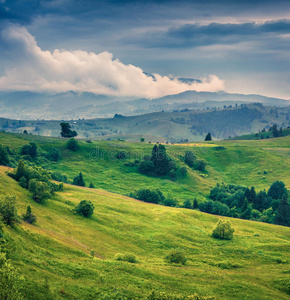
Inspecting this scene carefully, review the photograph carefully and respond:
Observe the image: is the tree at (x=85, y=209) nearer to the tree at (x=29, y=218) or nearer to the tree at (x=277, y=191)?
the tree at (x=29, y=218)

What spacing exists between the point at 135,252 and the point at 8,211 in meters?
27.4

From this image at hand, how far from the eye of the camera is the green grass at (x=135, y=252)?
4175 cm

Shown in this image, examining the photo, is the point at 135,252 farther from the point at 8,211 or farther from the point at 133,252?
the point at 8,211

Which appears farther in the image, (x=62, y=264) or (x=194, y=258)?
(x=194, y=258)

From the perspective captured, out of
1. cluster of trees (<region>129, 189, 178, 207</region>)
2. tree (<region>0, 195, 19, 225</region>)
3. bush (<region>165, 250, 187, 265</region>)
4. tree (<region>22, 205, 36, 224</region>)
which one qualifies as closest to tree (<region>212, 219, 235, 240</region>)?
bush (<region>165, 250, 187, 265</region>)

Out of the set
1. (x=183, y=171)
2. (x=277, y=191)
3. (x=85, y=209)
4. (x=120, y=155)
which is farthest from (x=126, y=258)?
(x=120, y=155)

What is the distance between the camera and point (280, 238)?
85.2 metres

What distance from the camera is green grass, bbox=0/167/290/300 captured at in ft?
137

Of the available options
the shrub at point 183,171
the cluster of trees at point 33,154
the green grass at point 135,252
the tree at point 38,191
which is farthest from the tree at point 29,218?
the shrub at point 183,171

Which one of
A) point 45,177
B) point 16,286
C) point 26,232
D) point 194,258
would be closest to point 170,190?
point 45,177

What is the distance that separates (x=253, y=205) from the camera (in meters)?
138

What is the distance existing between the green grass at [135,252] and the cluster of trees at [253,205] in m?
23.7

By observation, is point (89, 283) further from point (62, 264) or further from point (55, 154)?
point (55, 154)

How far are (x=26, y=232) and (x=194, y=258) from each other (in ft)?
113
